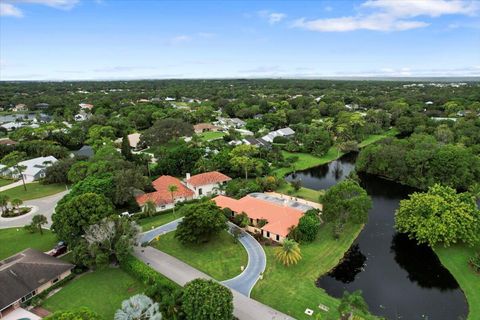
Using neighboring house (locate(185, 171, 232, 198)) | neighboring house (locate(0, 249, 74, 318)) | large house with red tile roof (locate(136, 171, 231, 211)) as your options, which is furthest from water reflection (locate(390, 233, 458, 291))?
neighboring house (locate(0, 249, 74, 318))

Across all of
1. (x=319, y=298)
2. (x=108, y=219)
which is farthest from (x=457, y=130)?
(x=108, y=219)

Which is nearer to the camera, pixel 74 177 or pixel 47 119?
pixel 74 177

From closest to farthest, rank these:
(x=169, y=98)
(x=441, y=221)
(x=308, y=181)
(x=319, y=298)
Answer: (x=319, y=298)
(x=441, y=221)
(x=308, y=181)
(x=169, y=98)

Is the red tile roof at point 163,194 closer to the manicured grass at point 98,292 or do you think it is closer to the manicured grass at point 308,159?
the manicured grass at point 98,292

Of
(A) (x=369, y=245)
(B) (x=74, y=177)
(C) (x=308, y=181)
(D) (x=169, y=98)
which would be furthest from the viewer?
(D) (x=169, y=98)

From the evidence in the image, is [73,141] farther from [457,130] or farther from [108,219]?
[457,130]

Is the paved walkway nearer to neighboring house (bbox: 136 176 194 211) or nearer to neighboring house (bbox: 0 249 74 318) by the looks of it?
neighboring house (bbox: 0 249 74 318)
